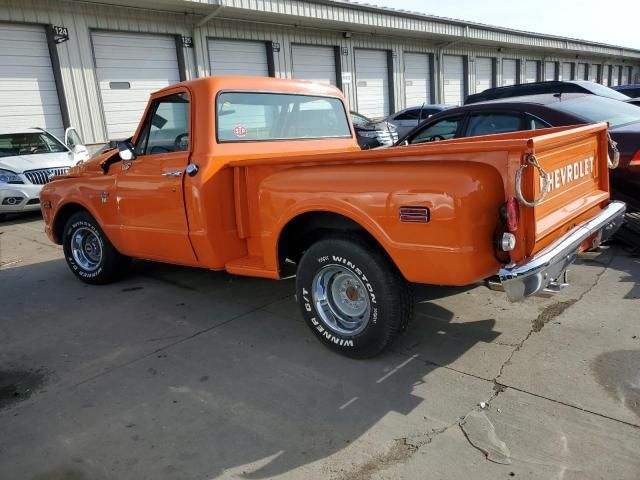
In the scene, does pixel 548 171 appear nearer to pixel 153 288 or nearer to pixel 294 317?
pixel 294 317

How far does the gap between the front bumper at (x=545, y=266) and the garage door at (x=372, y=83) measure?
17.2m

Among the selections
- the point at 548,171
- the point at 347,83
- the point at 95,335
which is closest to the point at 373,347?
the point at 548,171

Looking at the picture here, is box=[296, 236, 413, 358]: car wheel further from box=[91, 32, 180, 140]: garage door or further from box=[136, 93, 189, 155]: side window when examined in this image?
box=[91, 32, 180, 140]: garage door

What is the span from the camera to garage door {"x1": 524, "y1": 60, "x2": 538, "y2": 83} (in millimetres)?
29797

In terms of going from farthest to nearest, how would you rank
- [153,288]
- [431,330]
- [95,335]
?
[153,288] → [95,335] → [431,330]

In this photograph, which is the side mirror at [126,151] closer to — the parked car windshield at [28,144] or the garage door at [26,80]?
the parked car windshield at [28,144]

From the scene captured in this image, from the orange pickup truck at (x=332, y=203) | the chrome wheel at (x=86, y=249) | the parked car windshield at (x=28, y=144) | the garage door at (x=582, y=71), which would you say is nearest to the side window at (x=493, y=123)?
the orange pickup truck at (x=332, y=203)

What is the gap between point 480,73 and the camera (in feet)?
86.7

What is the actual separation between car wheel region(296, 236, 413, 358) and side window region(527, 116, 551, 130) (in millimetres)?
3157

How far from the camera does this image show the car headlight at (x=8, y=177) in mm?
9391

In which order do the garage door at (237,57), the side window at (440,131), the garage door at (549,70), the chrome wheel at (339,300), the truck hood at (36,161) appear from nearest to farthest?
1. the chrome wheel at (339,300)
2. the side window at (440,131)
3. the truck hood at (36,161)
4. the garage door at (237,57)
5. the garage door at (549,70)

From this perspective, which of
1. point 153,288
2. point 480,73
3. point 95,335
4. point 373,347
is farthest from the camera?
point 480,73

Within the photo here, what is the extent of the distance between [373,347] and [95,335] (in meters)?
2.35

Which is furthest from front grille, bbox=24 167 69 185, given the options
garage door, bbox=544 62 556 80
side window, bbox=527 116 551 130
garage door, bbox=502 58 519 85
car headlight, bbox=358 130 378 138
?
garage door, bbox=544 62 556 80
